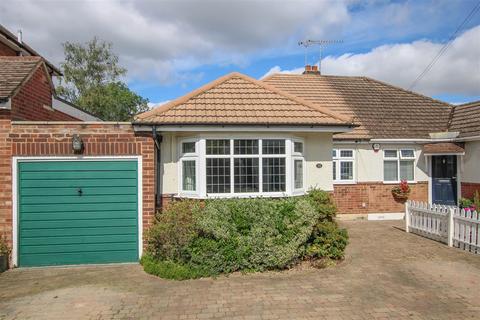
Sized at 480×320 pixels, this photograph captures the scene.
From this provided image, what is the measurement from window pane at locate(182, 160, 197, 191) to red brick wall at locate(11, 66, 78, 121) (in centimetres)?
381

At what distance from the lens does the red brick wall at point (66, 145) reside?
25.2ft

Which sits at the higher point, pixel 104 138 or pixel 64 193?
pixel 104 138

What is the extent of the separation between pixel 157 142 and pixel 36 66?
4003 millimetres

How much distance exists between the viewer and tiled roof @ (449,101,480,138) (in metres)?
13.3

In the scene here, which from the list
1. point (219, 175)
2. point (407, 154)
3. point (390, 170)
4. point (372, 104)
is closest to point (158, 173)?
point (219, 175)

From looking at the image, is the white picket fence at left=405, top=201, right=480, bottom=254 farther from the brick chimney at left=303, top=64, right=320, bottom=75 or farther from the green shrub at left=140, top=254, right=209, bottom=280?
the brick chimney at left=303, top=64, right=320, bottom=75

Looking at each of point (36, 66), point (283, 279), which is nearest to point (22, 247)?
point (36, 66)

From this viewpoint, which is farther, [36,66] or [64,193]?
[36,66]

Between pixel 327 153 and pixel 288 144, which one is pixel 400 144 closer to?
pixel 327 153

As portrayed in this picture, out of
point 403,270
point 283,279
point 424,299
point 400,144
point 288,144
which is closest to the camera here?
point 424,299

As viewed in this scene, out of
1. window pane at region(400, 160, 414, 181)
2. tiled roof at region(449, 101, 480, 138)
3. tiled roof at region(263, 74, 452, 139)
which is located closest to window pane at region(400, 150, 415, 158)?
window pane at region(400, 160, 414, 181)

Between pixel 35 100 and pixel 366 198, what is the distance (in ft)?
36.8

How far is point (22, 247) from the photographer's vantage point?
25.4 feet

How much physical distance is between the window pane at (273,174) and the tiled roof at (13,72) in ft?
18.7
